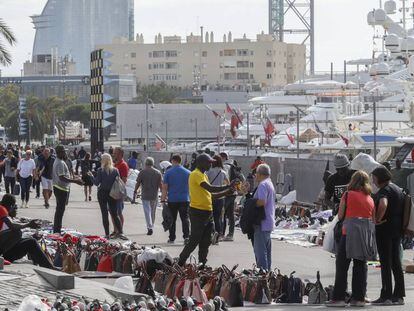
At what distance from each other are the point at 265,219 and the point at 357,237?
2.54 meters

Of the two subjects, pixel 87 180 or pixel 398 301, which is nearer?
pixel 398 301

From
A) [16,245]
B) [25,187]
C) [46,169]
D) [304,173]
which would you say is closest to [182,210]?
[16,245]

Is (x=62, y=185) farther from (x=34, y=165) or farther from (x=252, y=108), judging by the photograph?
(x=252, y=108)

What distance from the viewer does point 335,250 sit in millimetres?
14914

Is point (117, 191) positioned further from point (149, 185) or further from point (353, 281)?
point (353, 281)

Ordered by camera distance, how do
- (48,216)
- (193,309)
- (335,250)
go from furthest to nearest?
(48,216) < (335,250) < (193,309)

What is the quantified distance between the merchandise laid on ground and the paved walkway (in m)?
0.47

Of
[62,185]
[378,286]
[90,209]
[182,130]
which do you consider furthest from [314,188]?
[182,130]

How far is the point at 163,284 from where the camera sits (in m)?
14.8

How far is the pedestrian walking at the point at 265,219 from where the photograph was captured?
16438 mm

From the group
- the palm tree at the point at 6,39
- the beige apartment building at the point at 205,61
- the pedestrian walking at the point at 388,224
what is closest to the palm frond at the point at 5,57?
the palm tree at the point at 6,39

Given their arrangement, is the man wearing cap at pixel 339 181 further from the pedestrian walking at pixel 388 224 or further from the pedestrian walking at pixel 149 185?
the pedestrian walking at pixel 149 185

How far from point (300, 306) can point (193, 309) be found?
2133mm

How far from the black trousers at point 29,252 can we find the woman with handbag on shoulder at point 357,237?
4010 millimetres
